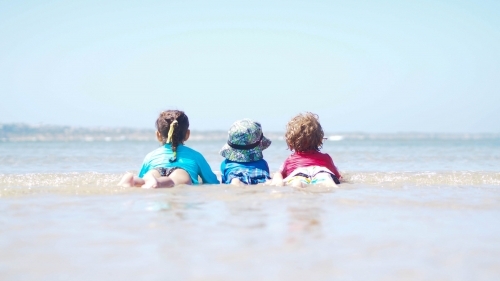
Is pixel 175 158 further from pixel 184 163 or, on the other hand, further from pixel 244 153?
pixel 244 153

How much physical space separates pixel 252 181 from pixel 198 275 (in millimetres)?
4696

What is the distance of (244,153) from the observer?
740cm

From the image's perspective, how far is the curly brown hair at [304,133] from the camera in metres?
7.16

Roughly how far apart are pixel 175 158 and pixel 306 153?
1790mm

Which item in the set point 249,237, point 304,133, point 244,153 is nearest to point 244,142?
point 244,153

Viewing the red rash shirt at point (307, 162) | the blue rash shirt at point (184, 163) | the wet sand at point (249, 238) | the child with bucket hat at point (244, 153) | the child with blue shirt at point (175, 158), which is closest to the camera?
the wet sand at point (249, 238)

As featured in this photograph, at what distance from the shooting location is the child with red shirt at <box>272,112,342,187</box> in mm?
A: 6961

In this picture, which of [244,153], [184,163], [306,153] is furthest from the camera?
[244,153]

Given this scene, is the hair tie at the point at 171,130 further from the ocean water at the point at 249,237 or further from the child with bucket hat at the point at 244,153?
the ocean water at the point at 249,237

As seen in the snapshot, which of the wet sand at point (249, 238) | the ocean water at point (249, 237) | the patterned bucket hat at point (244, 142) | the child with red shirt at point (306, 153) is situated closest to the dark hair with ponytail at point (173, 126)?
the patterned bucket hat at point (244, 142)

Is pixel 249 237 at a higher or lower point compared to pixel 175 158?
lower

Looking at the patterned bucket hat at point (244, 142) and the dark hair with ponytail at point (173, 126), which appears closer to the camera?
the dark hair with ponytail at point (173, 126)

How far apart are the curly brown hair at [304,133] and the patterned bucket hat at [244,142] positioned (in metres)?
0.45

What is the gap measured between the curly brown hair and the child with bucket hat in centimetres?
45
